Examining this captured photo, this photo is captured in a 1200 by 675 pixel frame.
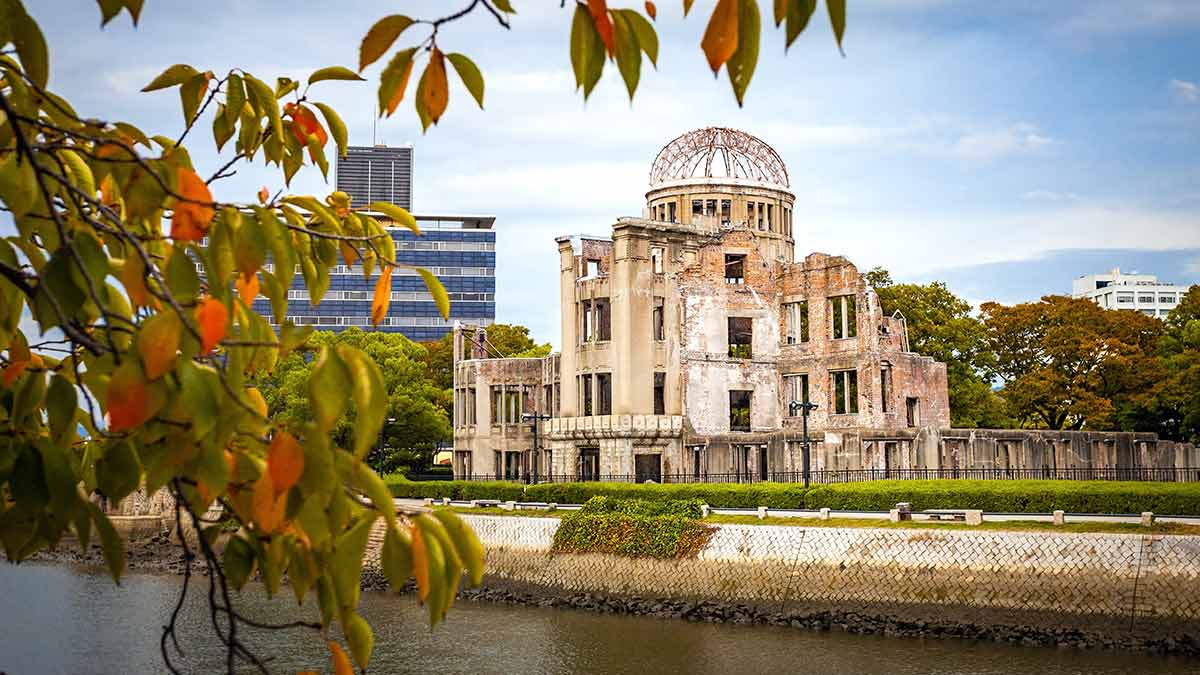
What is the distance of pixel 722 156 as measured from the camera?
6825 cm

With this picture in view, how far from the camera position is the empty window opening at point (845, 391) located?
171ft

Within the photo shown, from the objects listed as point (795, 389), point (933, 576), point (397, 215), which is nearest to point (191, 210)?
point (397, 215)

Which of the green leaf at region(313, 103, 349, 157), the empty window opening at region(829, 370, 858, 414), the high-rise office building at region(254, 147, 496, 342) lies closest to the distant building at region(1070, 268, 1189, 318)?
the high-rise office building at region(254, 147, 496, 342)

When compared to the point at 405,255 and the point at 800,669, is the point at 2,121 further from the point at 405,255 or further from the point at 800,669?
the point at 405,255

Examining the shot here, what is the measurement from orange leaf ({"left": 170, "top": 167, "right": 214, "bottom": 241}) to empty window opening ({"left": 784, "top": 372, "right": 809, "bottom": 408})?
52272 mm

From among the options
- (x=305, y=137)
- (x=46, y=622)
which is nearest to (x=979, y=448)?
(x=46, y=622)

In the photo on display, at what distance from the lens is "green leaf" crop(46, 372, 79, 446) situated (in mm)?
2934

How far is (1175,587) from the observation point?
28.3 m

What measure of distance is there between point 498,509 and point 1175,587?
25532 mm

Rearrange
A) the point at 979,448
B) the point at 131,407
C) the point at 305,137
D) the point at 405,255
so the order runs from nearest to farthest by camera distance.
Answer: the point at 131,407 → the point at 305,137 → the point at 979,448 → the point at 405,255

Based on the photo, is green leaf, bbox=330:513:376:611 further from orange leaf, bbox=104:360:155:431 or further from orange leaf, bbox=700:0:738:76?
orange leaf, bbox=700:0:738:76

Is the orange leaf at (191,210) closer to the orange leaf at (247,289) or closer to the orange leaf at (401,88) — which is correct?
the orange leaf at (247,289)

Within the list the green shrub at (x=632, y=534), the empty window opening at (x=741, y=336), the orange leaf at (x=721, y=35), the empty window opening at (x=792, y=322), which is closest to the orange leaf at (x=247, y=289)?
the orange leaf at (x=721, y=35)

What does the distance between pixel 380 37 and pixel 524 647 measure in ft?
97.3
